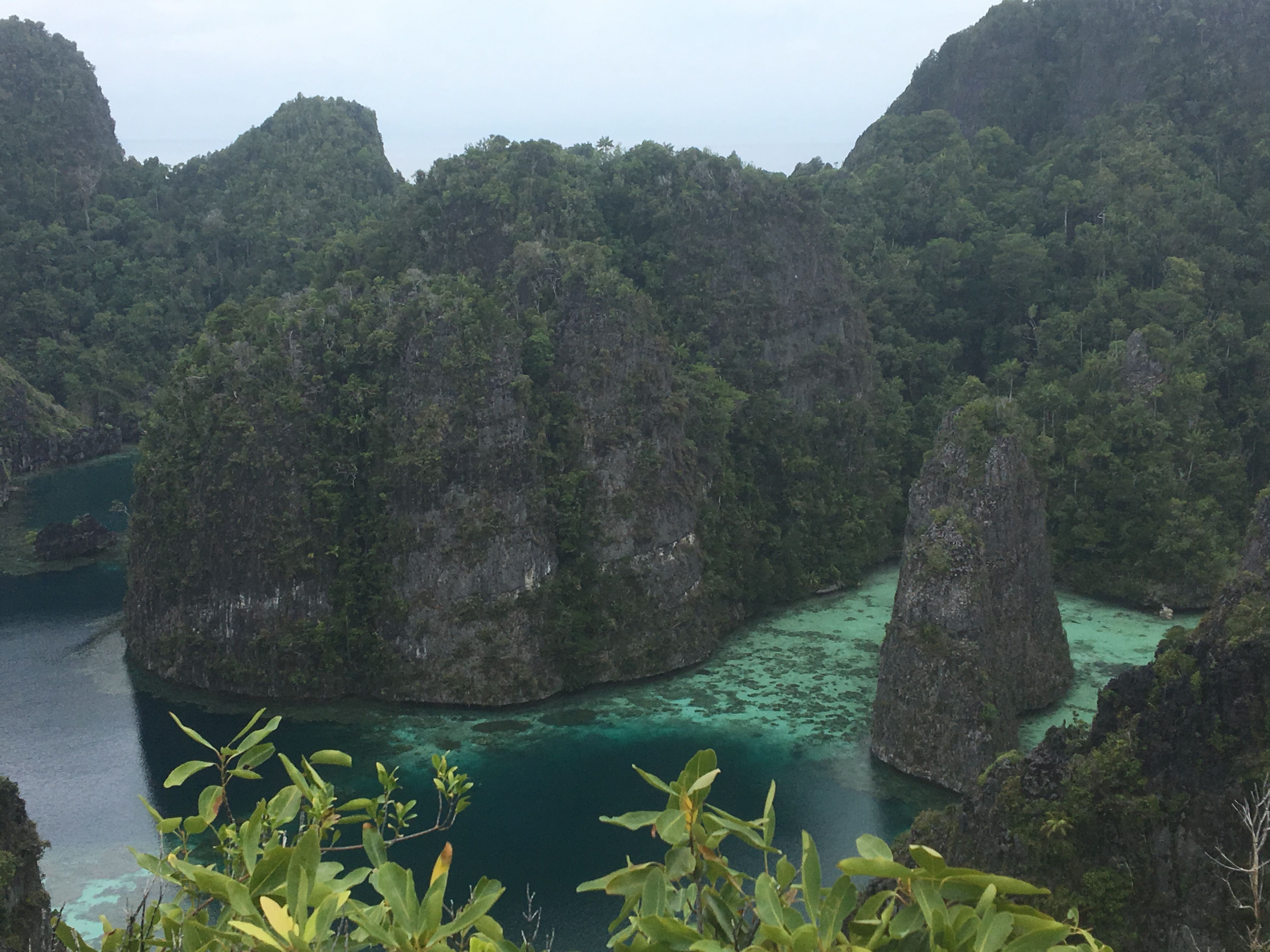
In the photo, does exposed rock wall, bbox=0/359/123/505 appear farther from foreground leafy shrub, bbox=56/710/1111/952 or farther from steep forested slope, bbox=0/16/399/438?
foreground leafy shrub, bbox=56/710/1111/952

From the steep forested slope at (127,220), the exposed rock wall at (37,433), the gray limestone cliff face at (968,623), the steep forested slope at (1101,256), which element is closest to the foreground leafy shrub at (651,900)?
the gray limestone cliff face at (968,623)

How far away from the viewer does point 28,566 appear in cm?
4278

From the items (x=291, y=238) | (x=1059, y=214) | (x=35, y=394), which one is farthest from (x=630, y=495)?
(x=35, y=394)

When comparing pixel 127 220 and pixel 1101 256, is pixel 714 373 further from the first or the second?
pixel 127 220

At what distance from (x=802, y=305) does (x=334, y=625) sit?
74.4 feet

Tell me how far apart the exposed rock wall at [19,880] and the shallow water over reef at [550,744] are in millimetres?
4268

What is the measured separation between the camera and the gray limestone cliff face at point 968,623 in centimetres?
2559

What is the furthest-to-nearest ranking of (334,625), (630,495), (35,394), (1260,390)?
(35,394) < (1260,390) < (630,495) < (334,625)

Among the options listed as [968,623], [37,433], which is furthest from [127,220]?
[968,623]

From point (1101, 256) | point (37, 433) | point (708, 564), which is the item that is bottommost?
point (708, 564)

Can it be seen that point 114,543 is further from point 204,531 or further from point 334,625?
point 334,625

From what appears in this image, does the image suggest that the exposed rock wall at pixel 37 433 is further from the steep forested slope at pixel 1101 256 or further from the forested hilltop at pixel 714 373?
the steep forested slope at pixel 1101 256

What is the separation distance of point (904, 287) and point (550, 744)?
2971 cm

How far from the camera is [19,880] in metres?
16.4
